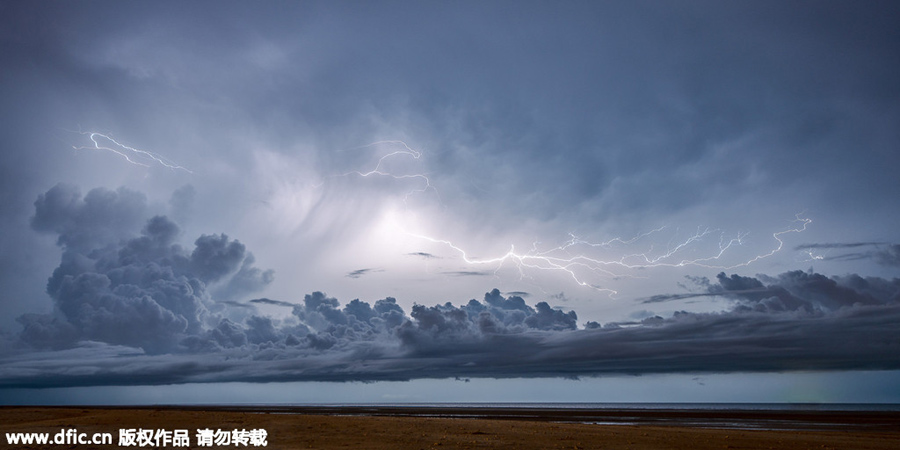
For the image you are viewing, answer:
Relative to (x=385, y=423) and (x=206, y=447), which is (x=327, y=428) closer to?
(x=385, y=423)

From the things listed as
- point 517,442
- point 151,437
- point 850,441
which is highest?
point 151,437

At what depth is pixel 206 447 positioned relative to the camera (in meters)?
31.8

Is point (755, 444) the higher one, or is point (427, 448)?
point (427, 448)

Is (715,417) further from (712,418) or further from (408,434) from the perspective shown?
(408,434)

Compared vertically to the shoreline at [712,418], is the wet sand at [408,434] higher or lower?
higher

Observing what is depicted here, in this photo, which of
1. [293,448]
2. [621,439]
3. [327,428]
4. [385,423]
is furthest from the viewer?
[385,423]

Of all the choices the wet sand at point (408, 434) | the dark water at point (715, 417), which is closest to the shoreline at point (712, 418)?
the dark water at point (715, 417)

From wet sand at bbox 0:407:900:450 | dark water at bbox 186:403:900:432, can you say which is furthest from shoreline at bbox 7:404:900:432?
wet sand at bbox 0:407:900:450

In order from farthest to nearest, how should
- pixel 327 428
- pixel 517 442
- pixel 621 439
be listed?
pixel 327 428 < pixel 621 439 < pixel 517 442

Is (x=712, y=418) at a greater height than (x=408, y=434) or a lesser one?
lesser

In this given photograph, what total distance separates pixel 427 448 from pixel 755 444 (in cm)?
2175

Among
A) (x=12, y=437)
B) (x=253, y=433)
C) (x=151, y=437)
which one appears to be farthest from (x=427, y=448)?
(x=12, y=437)

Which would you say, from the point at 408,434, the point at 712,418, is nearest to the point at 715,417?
the point at 712,418

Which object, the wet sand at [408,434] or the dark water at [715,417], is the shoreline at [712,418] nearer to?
the dark water at [715,417]
